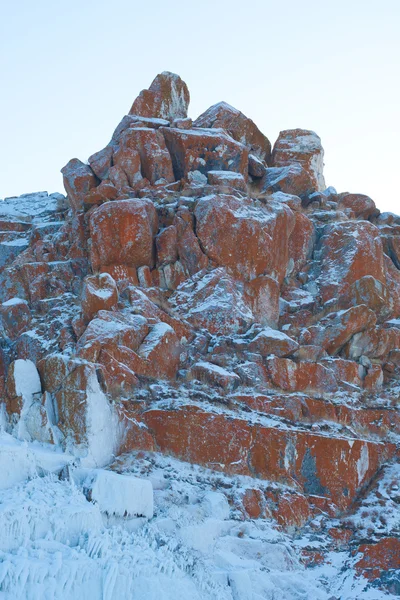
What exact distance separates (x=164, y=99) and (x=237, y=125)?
3950 mm

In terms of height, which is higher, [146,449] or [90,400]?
[90,400]

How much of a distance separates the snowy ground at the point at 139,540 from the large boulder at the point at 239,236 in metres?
9.69

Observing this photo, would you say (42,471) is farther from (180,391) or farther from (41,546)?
(180,391)

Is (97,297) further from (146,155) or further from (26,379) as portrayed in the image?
(146,155)

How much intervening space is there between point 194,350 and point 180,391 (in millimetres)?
2563

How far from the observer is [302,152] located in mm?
42062

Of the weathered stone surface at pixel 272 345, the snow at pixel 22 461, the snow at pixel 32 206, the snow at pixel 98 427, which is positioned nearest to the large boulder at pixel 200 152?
the snow at pixel 32 206

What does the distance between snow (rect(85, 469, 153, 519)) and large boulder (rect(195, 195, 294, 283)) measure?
38.6 feet

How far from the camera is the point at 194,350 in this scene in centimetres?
2791

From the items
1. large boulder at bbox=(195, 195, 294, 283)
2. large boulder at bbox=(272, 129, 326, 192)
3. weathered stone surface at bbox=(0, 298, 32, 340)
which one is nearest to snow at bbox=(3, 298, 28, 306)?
weathered stone surface at bbox=(0, 298, 32, 340)

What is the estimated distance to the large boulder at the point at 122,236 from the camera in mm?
30484

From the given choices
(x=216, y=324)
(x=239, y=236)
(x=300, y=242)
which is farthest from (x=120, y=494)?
(x=300, y=242)

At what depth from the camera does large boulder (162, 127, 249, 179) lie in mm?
36188

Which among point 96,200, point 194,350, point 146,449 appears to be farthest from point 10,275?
point 146,449
